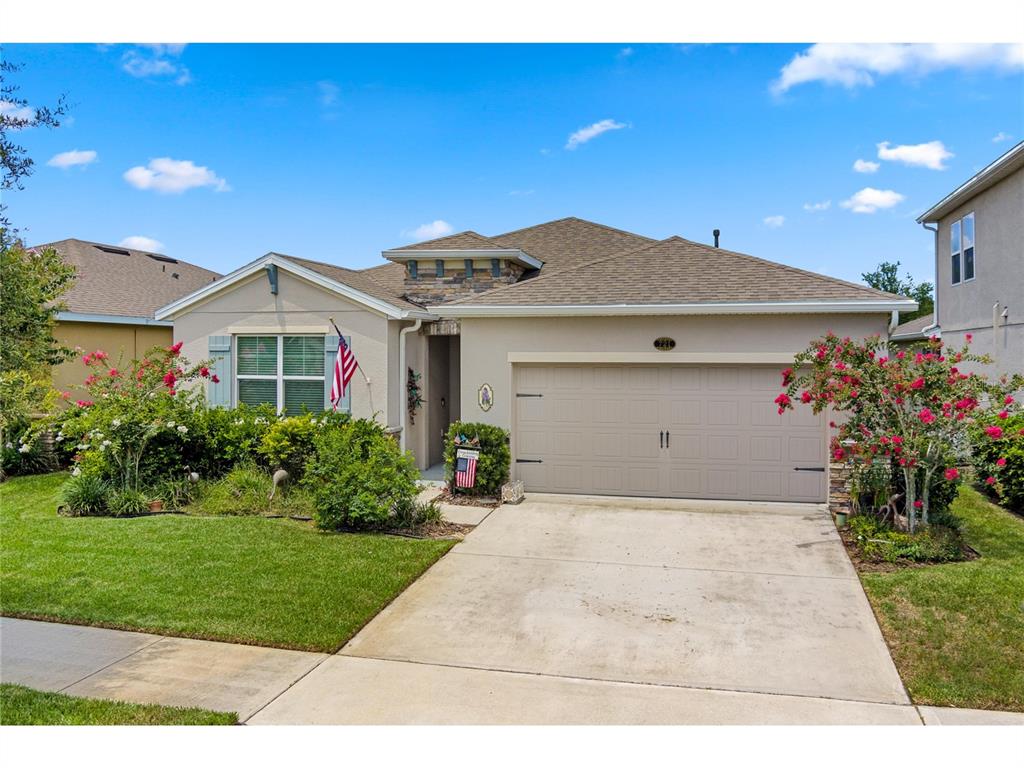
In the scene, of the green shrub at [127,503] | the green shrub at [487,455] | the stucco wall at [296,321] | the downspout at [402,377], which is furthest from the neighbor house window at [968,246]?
the green shrub at [127,503]

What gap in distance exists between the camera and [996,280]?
13953mm

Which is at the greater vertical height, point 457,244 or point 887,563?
point 457,244

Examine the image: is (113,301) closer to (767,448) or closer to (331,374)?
(331,374)

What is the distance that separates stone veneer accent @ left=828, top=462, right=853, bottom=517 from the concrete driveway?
0.55 m

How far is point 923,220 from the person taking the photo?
1744 centimetres

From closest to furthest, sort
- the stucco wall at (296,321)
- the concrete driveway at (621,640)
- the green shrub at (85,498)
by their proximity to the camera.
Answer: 1. the concrete driveway at (621,640)
2. the green shrub at (85,498)
3. the stucco wall at (296,321)

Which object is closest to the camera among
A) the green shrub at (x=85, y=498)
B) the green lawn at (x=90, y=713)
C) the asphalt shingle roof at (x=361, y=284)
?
the green lawn at (x=90, y=713)

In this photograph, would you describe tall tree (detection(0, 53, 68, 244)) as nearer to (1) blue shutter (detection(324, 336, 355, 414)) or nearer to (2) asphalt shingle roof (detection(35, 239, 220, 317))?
(1) blue shutter (detection(324, 336, 355, 414))

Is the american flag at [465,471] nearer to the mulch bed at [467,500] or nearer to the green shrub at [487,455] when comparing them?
the green shrub at [487,455]

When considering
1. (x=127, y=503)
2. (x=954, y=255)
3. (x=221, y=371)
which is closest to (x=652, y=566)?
(x=127, y=503)

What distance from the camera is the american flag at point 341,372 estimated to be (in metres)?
11.5

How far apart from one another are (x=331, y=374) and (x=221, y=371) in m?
2.13

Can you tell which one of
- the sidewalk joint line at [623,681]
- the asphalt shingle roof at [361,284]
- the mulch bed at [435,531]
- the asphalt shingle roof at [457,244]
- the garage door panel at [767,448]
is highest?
the asphalt shingle roof at [457,244]

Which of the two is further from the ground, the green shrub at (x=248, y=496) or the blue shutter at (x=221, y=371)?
the blue shutter at (x=221, y=371)
